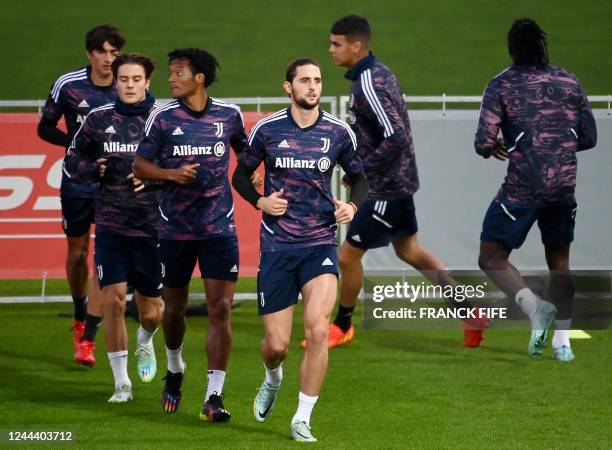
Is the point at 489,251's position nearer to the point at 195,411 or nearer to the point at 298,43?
the point at 195,411

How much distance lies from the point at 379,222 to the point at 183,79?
3.19 meters

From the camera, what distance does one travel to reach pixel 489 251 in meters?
11.2

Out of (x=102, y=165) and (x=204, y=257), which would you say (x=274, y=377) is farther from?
(x=102, y=165)

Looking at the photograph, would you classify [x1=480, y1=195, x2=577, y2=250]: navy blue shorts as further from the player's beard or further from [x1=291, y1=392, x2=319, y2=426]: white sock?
[x1=291, y1=392, x2=319, y2=426]: white sock

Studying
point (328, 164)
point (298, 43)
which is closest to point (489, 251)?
point (328, 164)

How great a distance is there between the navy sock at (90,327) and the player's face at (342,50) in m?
2.92

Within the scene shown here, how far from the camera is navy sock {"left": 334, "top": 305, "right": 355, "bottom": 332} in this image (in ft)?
40.2

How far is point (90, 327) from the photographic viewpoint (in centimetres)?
1135

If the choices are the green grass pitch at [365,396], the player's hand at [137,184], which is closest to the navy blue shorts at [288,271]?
the green grass pitch at [365,396]

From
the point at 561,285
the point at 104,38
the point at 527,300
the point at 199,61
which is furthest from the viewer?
the point at 561,285

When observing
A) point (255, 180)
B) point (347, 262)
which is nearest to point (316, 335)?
point (255, 180)

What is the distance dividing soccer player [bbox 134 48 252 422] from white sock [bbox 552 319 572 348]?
3.25 meters

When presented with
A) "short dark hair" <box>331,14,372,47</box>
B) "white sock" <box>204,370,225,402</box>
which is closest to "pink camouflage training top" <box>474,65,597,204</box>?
"short dark hair" <box>331,14,372,47</box>

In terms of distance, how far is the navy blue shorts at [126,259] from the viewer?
10.0 metres
